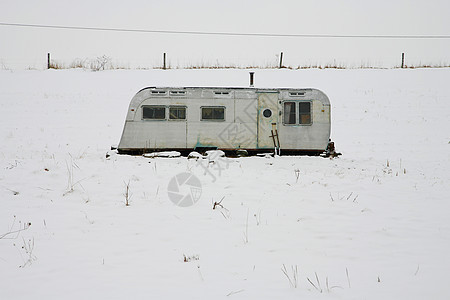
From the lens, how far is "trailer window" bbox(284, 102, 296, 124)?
38.0 feet

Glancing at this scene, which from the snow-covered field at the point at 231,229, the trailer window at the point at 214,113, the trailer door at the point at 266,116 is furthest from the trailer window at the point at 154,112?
the trailer door at the point at 266,116

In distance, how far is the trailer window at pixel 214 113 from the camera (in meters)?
11.4

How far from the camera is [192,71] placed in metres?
25.3

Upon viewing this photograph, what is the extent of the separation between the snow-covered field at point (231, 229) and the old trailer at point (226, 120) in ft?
2.56

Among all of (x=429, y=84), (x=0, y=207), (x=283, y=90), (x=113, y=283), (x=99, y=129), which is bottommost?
(x=113, y=283)

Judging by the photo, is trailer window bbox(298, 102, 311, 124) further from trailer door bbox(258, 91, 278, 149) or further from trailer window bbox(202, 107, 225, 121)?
trailer window bbox(202, 107, 225, 121)

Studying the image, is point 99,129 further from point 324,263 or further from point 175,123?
point 324,263

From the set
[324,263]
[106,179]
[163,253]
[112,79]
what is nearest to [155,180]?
[106,179]

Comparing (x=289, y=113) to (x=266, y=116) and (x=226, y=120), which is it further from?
(x=226, y=120)

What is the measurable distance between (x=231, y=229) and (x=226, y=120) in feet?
21.7

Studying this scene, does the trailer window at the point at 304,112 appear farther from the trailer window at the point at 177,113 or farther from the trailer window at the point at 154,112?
the trailer window at the point at 154,112

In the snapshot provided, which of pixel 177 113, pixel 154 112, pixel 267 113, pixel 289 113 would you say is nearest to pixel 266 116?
pixel 267 113

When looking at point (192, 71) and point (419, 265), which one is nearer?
point (419, 265)

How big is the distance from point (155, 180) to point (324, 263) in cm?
490
